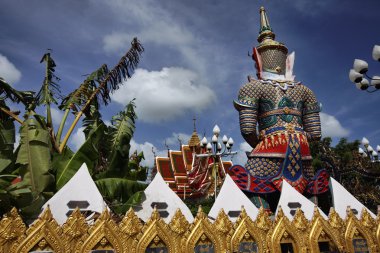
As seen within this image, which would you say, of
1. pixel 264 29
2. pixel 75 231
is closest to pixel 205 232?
pixel 75 231

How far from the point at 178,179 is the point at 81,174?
1710 cm

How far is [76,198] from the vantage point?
585cm

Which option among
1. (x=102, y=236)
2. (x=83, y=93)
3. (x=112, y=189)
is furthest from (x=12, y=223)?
(x=83, y=93)

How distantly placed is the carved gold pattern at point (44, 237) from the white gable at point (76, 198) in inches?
24.4

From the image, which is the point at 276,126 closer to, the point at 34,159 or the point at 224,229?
the point at 224,229

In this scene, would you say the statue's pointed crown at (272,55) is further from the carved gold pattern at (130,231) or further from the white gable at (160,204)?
the carved gold pattern at (130,231)

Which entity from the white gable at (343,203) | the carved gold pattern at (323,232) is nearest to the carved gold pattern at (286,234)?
the carved gold pattern at (323,232)

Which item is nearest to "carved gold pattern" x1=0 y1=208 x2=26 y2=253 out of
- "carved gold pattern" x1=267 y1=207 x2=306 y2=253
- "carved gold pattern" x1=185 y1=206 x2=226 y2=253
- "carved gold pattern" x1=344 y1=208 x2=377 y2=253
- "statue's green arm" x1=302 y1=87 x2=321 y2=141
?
"carved gold pattern" x1=185 y1=206 x2=226 y2=253

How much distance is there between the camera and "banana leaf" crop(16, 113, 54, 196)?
257 inches

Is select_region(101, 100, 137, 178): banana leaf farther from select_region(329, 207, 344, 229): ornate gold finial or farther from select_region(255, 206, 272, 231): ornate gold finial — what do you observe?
select_region(329, 207, 344, 229): ornate gold finial

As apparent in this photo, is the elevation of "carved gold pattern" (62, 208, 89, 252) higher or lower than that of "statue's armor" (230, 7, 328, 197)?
lower

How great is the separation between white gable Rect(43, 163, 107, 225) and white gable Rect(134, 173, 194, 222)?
2.51 ft

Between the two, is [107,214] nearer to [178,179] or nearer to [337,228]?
[337,228]

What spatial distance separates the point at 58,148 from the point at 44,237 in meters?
4.73
